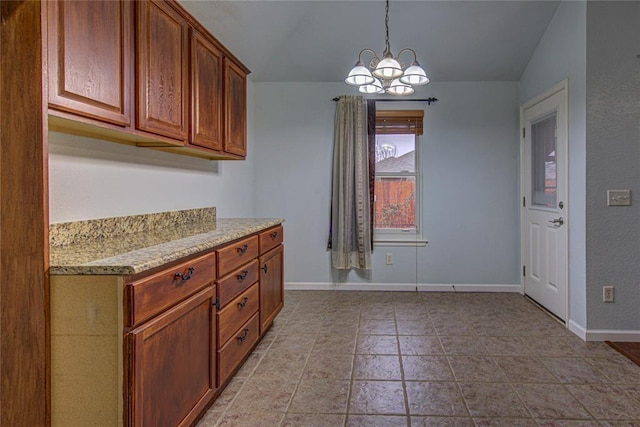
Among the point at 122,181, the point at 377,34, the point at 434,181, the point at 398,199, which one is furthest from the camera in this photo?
the point at 398,199

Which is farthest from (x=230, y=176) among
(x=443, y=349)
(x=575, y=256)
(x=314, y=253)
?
(x=575, y=256)

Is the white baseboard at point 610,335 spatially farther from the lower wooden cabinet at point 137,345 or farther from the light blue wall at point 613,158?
the lower wooden cabinet at point 137,345

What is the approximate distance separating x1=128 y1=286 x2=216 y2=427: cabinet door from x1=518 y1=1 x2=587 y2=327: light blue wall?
2.74m

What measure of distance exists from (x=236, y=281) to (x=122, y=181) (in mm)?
852

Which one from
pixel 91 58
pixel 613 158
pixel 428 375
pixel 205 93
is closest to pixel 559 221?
pixel 613 158

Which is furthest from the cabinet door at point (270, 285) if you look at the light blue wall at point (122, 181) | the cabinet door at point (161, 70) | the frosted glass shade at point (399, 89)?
the frosted glass shade at point (399, 89)

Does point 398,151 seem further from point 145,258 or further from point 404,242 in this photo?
point 145,258

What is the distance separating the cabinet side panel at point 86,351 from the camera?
1.35 m

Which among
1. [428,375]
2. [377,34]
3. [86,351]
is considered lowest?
[428,375]

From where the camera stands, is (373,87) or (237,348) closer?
(237,348)

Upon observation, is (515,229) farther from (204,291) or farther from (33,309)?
(33,309)

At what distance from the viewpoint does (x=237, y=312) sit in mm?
2428

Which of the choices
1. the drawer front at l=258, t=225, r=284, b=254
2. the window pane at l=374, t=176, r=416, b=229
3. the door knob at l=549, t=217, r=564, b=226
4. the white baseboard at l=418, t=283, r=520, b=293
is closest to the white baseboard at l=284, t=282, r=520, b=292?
the white baseboard at l=418, t=283, r=520, b=293

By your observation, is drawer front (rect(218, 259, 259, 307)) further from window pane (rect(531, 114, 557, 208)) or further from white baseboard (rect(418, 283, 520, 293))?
window pane (rect(531, 114, 557, 208))
